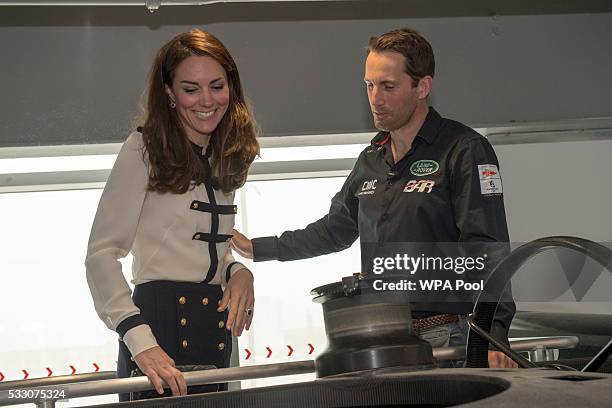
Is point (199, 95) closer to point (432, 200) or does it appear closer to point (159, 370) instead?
point (159, 370)

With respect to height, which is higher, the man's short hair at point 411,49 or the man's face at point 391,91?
the man's short hair at point 411,49

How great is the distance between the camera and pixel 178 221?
6.56ft

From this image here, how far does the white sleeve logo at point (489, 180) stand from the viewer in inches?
103

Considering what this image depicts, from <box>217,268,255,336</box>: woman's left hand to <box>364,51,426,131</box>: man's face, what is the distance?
39.8 inches

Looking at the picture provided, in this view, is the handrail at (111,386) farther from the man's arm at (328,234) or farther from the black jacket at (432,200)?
the man's arm at (328,234)

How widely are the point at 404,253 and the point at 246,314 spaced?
852 mm

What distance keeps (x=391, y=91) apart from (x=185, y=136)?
100 centimetres

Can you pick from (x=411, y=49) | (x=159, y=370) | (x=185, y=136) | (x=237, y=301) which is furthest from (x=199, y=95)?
(x=411, y=49)

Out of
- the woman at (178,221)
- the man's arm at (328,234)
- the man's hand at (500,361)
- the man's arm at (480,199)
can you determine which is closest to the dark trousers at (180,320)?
the woman at (178,221)

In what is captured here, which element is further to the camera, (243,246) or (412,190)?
(243,246)

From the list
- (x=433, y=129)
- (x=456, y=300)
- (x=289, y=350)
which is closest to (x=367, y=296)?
(x=456, y=300)

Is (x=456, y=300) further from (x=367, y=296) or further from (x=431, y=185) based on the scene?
(x=367, y=296)

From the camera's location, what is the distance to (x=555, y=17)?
429 cm

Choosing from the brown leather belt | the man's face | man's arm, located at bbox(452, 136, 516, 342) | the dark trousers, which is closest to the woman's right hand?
the dark trousers
